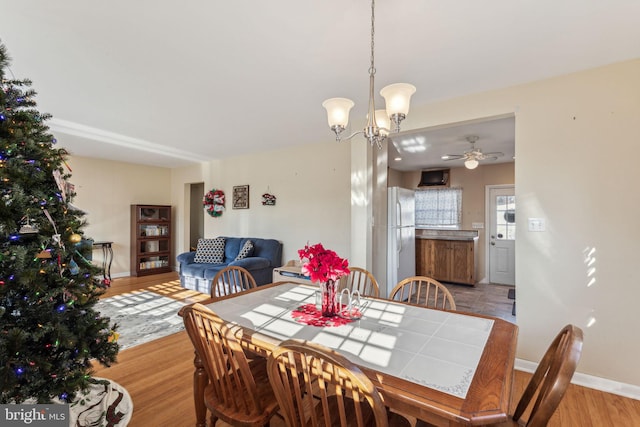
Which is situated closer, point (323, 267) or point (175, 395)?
point (323, 267)

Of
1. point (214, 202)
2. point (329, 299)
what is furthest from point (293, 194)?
point (329, 299)

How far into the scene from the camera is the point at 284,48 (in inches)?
82.4

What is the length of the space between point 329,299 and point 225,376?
2.14 feet

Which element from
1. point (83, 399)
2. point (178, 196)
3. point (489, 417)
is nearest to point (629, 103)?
point (489, 417)

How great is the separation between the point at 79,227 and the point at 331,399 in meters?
1.38

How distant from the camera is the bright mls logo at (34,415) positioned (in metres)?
1.09

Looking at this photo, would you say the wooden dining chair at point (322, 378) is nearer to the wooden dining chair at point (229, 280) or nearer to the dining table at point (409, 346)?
the dining table at point (409, 346)

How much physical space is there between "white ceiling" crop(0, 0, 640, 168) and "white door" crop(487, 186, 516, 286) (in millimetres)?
3836

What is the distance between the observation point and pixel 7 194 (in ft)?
3.57

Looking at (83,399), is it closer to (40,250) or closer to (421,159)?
(40,250)

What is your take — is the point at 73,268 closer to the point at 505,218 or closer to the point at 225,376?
the point at 225,376

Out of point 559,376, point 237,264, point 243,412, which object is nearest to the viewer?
point 559,376

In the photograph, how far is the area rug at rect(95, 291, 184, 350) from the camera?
3198 mm

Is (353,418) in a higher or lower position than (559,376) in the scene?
lower
